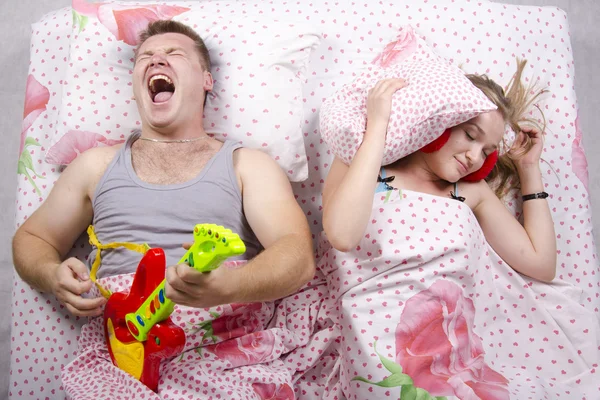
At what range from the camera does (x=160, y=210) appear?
48.6 inches

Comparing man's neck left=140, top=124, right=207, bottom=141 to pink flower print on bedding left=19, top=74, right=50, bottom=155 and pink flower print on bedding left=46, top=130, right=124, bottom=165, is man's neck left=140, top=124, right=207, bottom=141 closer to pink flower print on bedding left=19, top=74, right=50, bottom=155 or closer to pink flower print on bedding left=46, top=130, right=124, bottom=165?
pink flower print on bedding left=46, top=130, right=124, bottom=165

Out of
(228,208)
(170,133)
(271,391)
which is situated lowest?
(271,391)

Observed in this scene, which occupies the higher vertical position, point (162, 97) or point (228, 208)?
point (162, 97)

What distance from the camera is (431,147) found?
50.6 inches

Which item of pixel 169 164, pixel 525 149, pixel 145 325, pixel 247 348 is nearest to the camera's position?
pixel 145 325

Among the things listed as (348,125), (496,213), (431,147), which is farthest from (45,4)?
(496,213)

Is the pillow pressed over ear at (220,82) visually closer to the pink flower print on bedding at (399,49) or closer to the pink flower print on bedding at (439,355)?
the pink flower print on bedding at (399,49)

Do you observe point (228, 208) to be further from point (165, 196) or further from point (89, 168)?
point (89, 168)

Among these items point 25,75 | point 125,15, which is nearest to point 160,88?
point 125,15

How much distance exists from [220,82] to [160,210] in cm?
37

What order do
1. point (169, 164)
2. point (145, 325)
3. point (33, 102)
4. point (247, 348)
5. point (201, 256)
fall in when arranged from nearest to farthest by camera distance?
1. point (201, 256)
2. point (145, 325)
3. point (247, 348)
4. point (169, 164)
5. point (33, 102)

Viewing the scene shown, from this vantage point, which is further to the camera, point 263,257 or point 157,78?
point 157,78

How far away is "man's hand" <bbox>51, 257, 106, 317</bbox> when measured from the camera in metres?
1.14

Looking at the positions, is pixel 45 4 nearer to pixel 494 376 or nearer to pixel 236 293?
pixel 236 293
